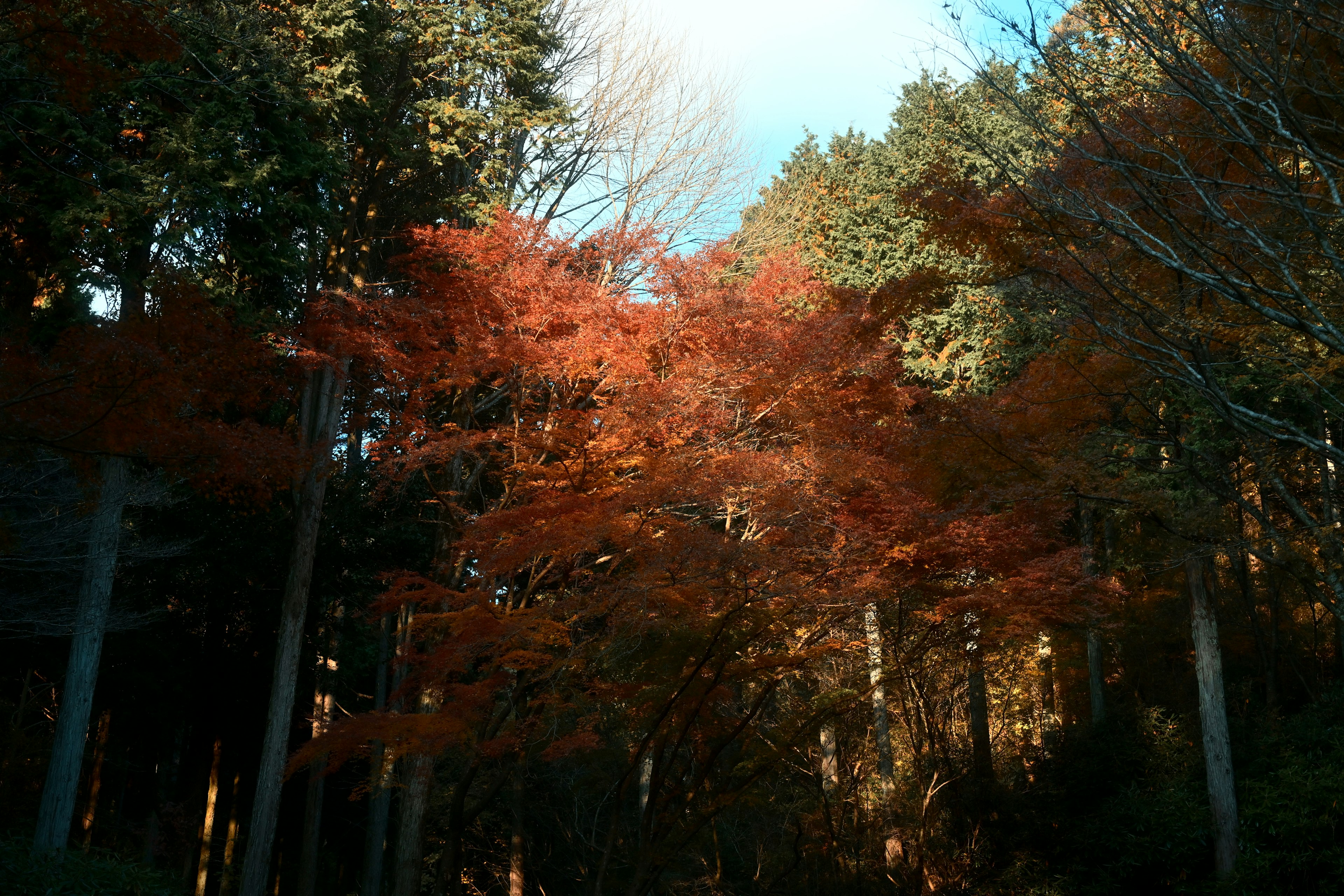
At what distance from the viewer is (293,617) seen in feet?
40.9

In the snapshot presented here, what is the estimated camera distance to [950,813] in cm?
1306

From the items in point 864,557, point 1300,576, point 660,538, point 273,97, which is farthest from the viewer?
point 273,97

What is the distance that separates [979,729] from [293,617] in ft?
32.2

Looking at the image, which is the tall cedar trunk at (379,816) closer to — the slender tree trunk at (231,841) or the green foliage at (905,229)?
the slender tree trunk at (231,841)

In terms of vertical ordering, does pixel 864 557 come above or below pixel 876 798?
above

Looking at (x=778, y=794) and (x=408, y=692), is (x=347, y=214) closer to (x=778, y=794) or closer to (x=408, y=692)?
(x=408, y=692)

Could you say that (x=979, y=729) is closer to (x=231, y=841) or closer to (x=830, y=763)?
(x=830, y=763)

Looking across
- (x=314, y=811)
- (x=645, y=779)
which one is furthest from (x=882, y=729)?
(x=314, y=811)

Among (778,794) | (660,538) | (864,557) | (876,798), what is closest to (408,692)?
(660,538)

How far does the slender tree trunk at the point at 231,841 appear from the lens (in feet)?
57.5

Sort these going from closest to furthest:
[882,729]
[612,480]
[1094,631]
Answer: [612,480]
[1094,631]
[882,729]

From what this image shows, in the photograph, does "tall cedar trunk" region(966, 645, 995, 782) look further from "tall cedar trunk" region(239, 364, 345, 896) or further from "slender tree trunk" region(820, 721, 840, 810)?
"tall cedar trunk" region(239, 364, 345, 896)

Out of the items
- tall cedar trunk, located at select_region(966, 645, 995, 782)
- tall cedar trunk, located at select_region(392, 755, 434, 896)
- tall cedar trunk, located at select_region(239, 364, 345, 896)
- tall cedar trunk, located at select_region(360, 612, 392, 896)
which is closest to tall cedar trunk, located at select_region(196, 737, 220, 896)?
tall cedar trunk, located at select_region(360, 612, 392, 896)

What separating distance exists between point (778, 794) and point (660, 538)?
8.02 metres
